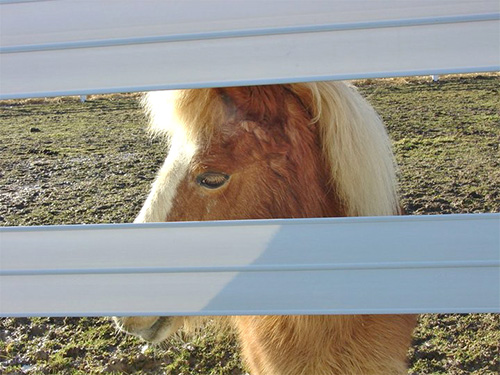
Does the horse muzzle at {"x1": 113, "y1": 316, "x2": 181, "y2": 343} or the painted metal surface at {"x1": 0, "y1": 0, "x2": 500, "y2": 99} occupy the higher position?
the painted metal surface at {"x1": 0, "y1": 0, "x2": 500, "y2": 99}

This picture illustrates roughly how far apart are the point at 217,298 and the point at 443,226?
574 mm

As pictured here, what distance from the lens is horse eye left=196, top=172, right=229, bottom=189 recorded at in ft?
6.07

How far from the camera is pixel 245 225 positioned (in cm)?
127

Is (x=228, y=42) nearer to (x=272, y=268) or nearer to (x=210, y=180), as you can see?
(x=272, y=268)

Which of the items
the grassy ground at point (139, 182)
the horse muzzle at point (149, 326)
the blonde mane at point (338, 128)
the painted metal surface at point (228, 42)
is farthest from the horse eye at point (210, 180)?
the grassy ground at point (139, 182)

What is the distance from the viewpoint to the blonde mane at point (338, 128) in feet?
6.14

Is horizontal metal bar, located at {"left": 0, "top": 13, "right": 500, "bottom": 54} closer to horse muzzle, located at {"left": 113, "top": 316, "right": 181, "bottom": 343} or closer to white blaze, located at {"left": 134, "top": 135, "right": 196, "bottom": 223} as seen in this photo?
white blaze, located at {"left": 134, "top": 135, "right": 196, "bottom": 223}

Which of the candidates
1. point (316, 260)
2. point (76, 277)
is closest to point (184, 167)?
point (76, 277)

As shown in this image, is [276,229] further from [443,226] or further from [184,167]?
[184,167]

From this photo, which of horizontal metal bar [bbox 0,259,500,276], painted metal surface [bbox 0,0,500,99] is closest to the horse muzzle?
horizontal metal bar [bbox 0,259,500,276]

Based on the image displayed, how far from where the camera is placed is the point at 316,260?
1.25 metres

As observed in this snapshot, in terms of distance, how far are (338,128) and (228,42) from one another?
841 mm

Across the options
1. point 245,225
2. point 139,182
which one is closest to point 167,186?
point 245,225

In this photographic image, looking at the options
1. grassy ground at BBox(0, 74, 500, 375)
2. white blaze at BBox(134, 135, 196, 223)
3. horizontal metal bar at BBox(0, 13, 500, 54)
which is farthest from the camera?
grassy ground at BBox(0, 74, 500, 375)
